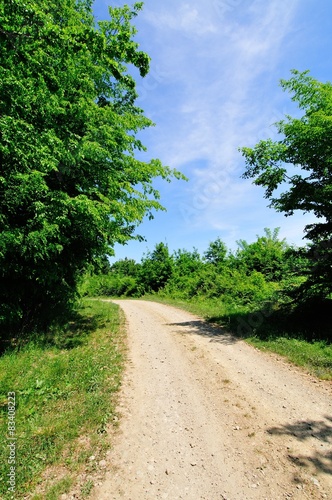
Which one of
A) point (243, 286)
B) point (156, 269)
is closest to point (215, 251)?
point (156, 269)

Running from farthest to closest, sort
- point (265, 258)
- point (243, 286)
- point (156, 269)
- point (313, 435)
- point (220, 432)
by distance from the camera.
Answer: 1. point (156, 269)
2. point (265, 258)
3. point (243, 286)
4. point (220, 432)
5. point (313, 435)

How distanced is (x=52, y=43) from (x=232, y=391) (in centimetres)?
874

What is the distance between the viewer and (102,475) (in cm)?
388

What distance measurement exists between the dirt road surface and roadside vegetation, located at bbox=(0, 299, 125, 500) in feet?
1.36

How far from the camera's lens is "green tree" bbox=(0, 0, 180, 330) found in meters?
5.67

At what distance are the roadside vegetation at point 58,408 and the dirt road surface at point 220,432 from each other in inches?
16.3

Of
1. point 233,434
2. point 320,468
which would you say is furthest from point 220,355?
point 320,468

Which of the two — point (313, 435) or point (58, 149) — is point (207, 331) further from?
point (58, 149)

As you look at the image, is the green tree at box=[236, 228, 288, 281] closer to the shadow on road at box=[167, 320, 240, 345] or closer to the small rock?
the shadow on road at box=[167, 320, 240, 345]

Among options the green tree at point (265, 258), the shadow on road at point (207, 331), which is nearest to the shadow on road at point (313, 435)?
the shadow on road at point (207, 331)

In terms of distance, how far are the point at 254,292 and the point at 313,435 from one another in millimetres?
14114

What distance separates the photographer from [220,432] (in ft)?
15.9

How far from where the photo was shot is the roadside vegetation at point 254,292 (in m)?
9.59

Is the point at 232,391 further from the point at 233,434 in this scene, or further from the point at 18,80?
the point at 18,80
